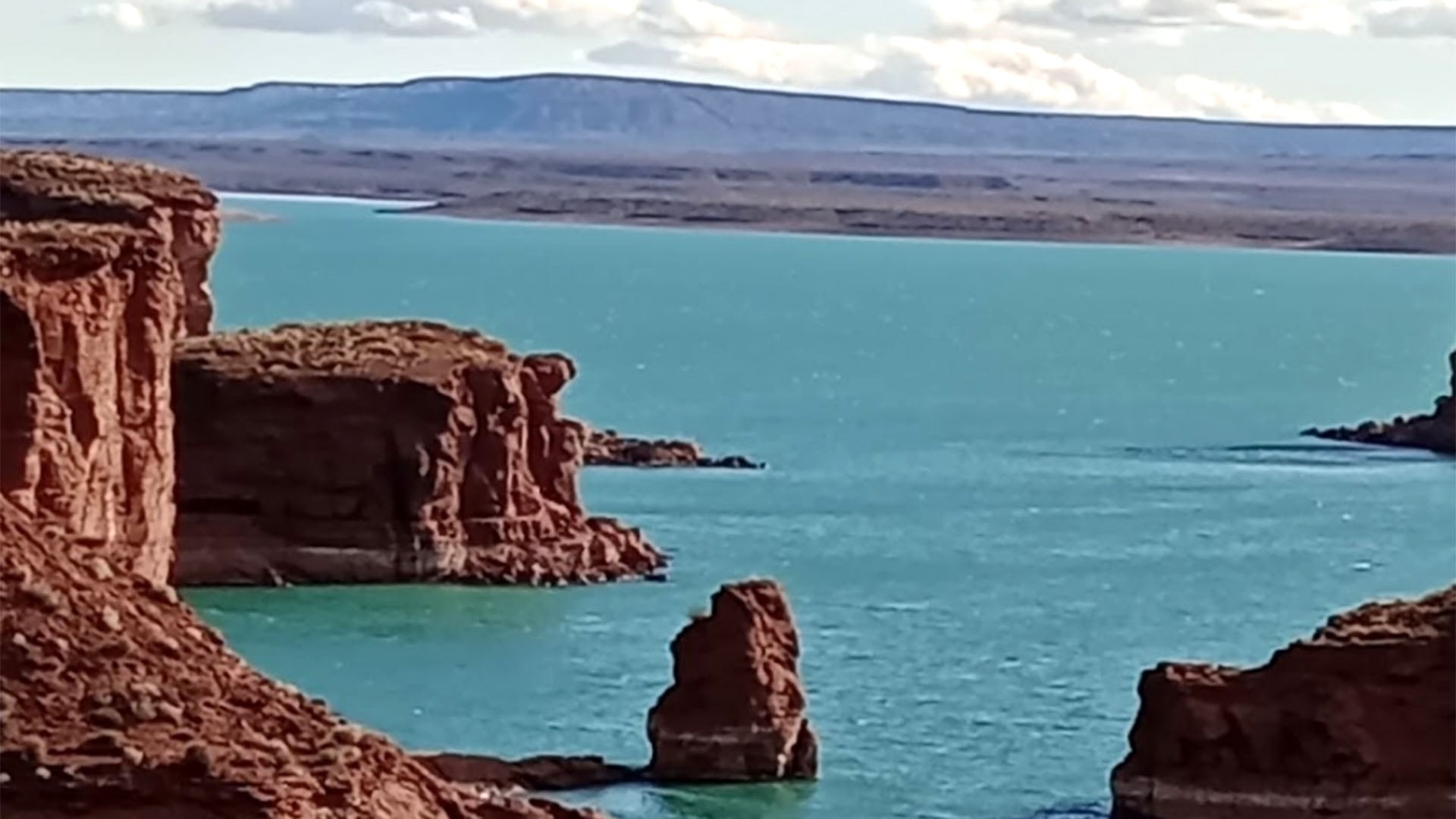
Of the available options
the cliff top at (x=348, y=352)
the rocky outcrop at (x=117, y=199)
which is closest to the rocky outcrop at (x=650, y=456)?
the cliff top at (x=348, y=352)

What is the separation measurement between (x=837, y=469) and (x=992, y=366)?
46.8 metres

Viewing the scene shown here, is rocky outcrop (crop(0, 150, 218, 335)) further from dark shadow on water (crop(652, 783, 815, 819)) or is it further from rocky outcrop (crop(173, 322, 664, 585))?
dark shadow on water (crop(652, 783, 815, 819))

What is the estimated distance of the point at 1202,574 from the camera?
71.2 metres

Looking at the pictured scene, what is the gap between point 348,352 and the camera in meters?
66.7

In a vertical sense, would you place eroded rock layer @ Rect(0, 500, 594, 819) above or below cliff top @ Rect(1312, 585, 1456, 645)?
above

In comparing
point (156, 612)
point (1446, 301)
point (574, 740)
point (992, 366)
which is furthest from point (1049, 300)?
point (156, 612)

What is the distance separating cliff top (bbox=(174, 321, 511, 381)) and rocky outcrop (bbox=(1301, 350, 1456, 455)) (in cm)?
3420

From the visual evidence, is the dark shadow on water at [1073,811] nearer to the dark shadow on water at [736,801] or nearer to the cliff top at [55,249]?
the dark shadow on water at [736,801]

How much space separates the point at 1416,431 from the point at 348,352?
42.4m

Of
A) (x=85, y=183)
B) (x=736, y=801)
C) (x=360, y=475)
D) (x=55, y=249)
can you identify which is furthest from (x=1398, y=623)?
(x=360, y=475)

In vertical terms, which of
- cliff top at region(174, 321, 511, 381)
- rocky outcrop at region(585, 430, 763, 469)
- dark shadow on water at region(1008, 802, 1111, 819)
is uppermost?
cliff top at region(174, 321, 511, 381)

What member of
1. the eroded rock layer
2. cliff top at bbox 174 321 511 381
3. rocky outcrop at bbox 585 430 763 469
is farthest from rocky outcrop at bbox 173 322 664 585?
the eroded rock layer

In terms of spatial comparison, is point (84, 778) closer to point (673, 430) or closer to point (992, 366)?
point (673, 430)

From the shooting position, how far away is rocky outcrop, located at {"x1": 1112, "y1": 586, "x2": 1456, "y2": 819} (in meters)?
38.2
